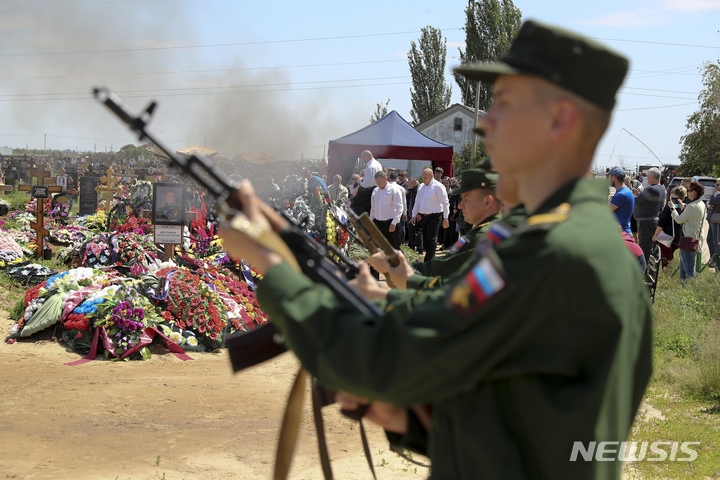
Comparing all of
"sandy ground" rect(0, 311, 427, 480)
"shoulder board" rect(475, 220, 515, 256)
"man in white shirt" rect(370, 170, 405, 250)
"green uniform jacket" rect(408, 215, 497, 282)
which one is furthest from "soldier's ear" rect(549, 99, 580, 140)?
"man in white shirt" rect(370, 170, 405, 250)

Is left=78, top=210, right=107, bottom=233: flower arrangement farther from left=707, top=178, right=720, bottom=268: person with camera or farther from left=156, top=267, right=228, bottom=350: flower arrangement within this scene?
left=707, top=178, right=720, bottom=268: person with camera

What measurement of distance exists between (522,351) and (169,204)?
35.6 feet

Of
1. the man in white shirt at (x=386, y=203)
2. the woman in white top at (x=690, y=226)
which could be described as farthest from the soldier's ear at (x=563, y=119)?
the man in white shirt at (x=386, y=203)

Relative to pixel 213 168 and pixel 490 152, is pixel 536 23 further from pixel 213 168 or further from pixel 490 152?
pixel 213 168

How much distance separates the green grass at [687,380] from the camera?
5688 millimetres

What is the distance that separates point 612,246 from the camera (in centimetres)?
168

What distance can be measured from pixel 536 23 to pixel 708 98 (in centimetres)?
4971

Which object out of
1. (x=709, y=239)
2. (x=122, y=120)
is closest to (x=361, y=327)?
(x=122, y=120)

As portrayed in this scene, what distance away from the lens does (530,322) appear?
161 cm

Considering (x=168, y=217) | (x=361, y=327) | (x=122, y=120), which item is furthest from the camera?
(x=168, y=217)

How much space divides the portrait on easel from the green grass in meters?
7.24

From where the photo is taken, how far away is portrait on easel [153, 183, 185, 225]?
11812 mm

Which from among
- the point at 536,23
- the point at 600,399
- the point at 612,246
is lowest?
the point at 600,399

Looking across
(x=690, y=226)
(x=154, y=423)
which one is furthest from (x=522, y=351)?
(x=690, y=226)
